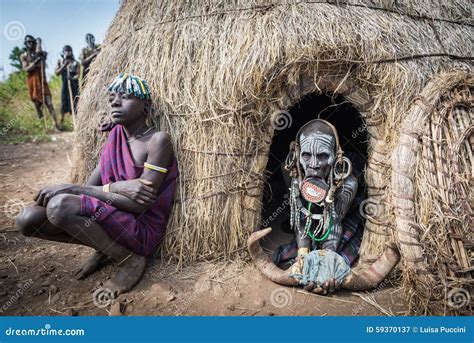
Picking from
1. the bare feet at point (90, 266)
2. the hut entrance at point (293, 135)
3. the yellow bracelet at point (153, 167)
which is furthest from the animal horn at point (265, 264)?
the bare feet at point (90, 266)

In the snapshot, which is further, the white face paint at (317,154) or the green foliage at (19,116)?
the green foliage at (19,116)

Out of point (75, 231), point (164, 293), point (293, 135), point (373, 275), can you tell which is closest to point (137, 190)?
point (75, 231)

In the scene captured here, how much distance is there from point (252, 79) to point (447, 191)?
1.65m

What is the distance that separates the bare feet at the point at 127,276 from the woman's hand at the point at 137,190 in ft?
1.66

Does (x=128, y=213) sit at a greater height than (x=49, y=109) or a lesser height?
lesser

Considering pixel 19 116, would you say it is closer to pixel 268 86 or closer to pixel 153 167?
pixel 153 167

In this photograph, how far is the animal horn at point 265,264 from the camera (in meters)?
2.88

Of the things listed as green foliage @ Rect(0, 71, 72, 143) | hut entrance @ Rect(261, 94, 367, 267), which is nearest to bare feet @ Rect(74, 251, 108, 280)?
hut entrance @ Rect(261, 94, 367, 267)

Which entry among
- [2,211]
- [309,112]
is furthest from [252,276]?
[2,211]

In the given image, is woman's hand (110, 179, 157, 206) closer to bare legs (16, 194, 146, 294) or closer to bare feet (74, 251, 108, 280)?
bare legs (16, 194, 146, 294)

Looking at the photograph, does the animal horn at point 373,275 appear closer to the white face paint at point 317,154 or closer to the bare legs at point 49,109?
the white face paint at point 317,154

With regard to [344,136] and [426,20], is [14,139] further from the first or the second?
[426,20]

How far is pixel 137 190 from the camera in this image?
2.77m

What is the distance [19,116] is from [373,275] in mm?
9242
